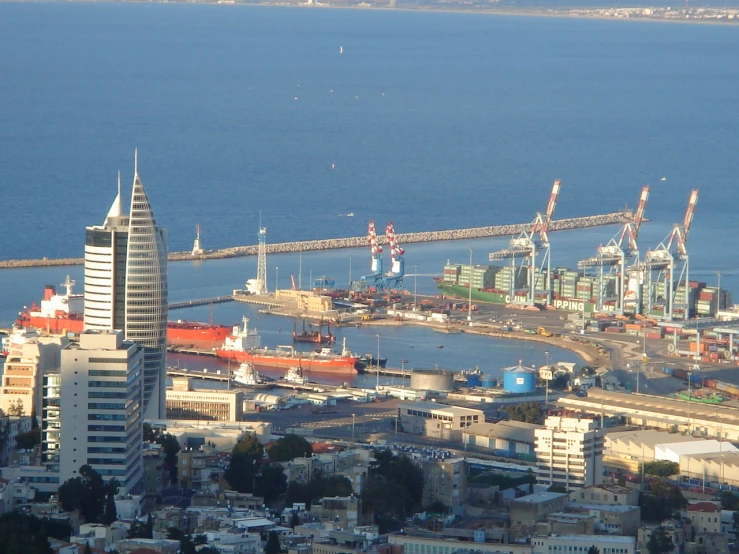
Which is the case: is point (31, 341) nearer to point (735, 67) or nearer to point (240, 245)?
point (240, 245)

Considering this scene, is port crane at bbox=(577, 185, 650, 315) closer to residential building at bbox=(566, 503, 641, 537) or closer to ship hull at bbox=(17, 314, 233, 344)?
ship hull at bbox=(17, 314, 233, 344)

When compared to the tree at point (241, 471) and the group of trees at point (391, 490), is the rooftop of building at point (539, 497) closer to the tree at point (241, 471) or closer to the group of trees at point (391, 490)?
the group of trees at point (391, 490)

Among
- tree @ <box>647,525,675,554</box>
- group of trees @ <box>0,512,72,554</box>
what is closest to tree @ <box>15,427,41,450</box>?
group of trees @ <box>0,512,72,554</box>

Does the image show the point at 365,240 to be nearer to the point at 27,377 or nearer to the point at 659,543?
the point at 27,377

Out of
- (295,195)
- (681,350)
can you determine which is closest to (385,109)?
(295,195)

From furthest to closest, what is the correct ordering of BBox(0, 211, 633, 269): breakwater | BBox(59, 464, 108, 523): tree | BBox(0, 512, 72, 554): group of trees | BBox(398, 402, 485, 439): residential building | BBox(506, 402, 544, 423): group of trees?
BBox(0, 211, 633, 269): breakwater, BBox(506, 402, 544, 423): group of trees, BBox(398, 402, 485, 439): residential building, BBox(59, 464, 108, 523): tree, BBox(0, 512, 72, 554): group of trees

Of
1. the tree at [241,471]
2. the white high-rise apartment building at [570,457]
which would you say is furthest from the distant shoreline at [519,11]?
the tree at [241,471]
